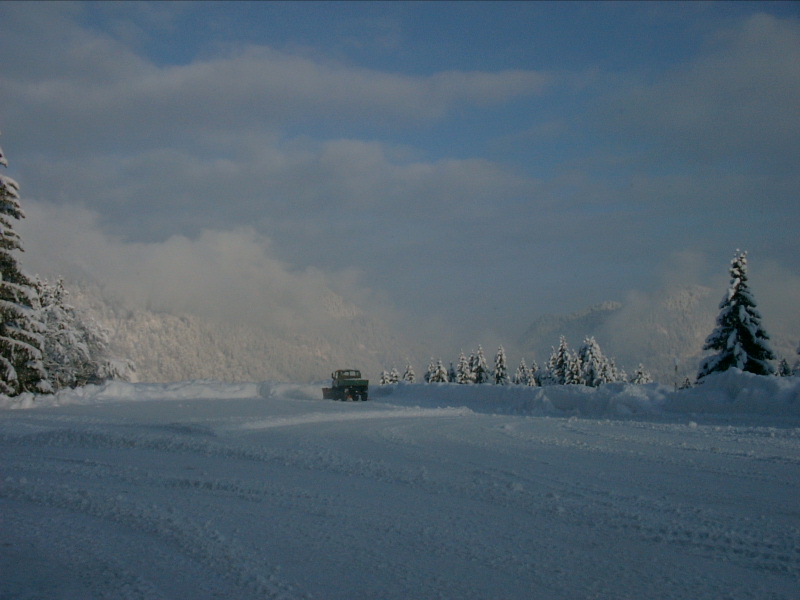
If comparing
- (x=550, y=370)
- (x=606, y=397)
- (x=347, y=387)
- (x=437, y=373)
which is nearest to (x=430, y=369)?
(x=437, y=373)

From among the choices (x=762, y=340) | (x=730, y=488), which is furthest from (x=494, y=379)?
(x=730, y=488)

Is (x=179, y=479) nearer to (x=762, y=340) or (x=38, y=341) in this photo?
(x=38, y=341)

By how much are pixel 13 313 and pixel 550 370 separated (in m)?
63.3

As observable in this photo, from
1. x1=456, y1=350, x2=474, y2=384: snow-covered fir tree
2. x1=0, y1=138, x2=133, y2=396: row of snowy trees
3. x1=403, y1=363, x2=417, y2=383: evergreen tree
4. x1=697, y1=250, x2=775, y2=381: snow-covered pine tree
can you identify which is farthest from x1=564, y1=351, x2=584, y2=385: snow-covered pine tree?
→ x1=0, y1=138, x2=133, y2=396: row of snowy trees

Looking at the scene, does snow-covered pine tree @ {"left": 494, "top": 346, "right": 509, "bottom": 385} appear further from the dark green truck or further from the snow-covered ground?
the snow-covered ground

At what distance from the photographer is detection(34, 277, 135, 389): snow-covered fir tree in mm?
37031

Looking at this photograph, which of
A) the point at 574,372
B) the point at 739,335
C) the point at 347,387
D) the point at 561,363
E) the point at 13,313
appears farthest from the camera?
the point at 561,363

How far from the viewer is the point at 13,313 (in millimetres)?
24859

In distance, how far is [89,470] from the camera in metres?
9.56

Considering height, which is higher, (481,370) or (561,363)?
(561,363)

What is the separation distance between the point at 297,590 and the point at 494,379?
73762mm

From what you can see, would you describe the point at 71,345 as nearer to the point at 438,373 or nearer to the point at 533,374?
the point at 438,373

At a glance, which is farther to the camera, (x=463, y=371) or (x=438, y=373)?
(x=438, y=373)

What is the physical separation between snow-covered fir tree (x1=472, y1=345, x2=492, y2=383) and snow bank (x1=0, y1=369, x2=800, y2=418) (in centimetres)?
4271
